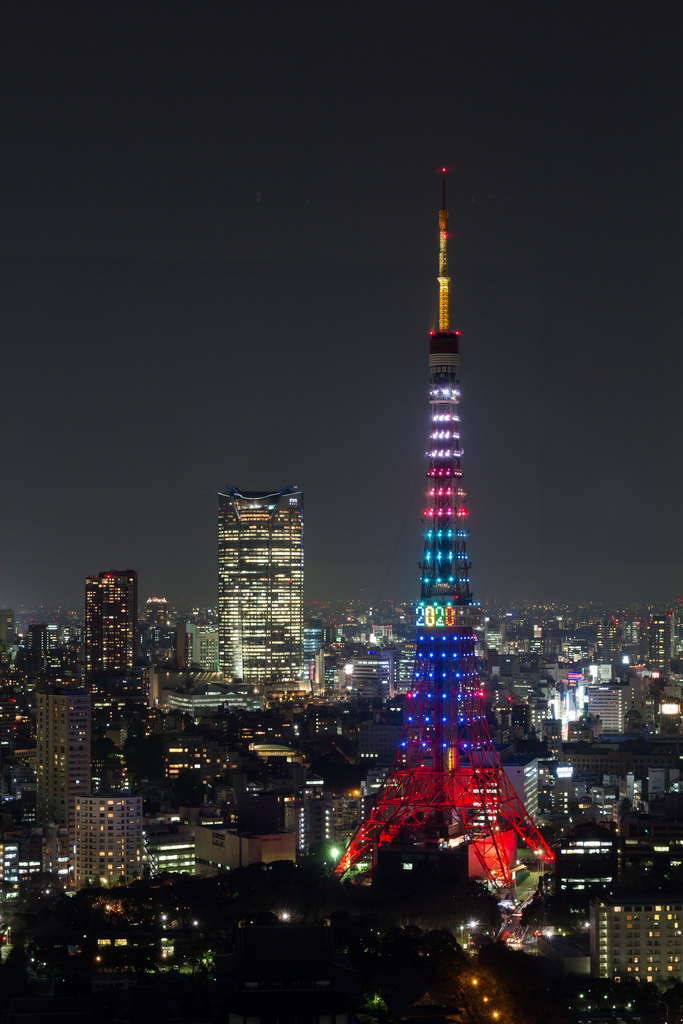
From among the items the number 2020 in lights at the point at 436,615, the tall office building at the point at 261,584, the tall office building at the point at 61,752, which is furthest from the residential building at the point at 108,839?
the tall office building at the point at 261,584

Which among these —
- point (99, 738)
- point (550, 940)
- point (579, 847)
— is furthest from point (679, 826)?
point (99, 738)

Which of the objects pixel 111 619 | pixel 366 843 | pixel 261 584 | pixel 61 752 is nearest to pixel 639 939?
pixel 366 843

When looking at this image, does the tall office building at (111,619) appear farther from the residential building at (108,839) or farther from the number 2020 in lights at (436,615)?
the number 2020 in lights at (436,615)

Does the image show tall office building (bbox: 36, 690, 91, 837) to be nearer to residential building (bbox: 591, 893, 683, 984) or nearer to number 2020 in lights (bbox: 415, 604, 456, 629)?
number 2020 in lights (bbox: 415, 604, 456, 629)

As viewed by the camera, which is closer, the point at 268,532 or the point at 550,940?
the point at 550,940

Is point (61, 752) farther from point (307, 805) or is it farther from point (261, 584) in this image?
point (261, 584)

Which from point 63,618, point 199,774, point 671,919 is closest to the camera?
point 671,919

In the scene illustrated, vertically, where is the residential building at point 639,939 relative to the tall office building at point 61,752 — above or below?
below

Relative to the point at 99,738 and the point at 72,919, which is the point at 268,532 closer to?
the point at 99,738
